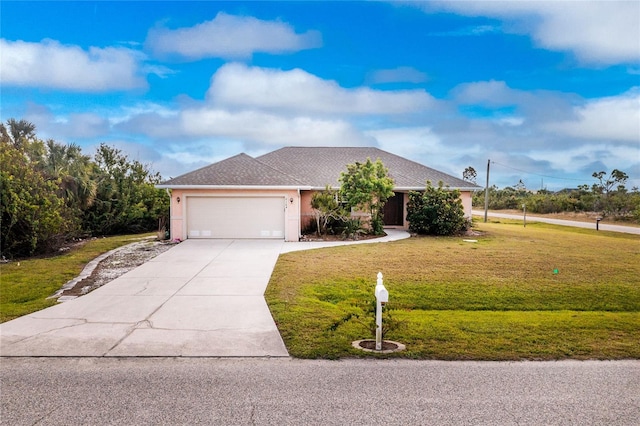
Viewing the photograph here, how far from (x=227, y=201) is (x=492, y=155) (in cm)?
2573

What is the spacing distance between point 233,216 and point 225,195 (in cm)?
94

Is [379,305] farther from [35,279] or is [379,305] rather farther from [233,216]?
[233,216]

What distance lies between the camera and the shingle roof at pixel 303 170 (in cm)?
1822

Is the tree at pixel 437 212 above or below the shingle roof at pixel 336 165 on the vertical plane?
below

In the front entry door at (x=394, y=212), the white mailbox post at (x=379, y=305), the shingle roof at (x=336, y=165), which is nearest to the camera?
the white mailbox post at (x=379, y=305)

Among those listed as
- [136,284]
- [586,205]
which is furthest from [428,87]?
[586,205]

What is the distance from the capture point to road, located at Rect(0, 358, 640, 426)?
3832 millimetres

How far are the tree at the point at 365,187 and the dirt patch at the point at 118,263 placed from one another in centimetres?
773

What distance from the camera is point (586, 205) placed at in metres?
40.4

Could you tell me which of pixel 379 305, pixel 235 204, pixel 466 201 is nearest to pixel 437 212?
pixel 466 201

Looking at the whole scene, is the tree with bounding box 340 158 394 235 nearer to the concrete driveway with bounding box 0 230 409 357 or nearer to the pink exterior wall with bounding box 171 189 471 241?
the pink exterior wall with bounding box 171 189 471 241

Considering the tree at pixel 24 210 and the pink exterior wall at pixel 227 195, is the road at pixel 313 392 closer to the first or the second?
the tree at pixel 24 210

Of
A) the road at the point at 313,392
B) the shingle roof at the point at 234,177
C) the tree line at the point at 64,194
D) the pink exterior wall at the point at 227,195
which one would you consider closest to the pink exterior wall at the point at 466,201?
the shingle roof at the point at 234,177

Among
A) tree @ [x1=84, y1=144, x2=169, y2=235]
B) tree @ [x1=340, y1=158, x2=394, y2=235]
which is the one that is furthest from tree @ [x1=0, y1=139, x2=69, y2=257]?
tree @ [x1=340, y1=158, x2=394, y2=235]
